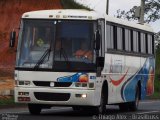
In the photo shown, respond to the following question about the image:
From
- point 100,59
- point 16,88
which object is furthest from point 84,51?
point 16,88

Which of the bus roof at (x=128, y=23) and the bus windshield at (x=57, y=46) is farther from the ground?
Result: the bus roof at (x=128, y=23)

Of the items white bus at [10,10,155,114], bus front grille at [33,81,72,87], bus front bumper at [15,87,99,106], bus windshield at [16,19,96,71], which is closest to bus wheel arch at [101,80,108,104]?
white bus at [10,10,155,114]

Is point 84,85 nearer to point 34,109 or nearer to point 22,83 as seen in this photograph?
point 22,83

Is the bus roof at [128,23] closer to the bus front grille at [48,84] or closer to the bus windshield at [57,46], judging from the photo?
the bus windshield at [57,46]

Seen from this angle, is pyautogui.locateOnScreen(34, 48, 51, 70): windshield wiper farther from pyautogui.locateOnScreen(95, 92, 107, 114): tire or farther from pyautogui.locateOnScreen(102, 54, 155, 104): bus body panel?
pyautogui.locateOnScreen(95, 92, 107, 114): tire

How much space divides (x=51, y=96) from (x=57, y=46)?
1553 mm

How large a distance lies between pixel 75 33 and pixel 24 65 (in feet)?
6.00

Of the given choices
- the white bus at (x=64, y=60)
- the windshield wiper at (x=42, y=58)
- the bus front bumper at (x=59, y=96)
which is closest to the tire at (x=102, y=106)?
the white bus at (x=64, y=60)

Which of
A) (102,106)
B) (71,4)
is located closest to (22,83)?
(102,106)

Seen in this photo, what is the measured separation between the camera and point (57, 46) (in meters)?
24.1

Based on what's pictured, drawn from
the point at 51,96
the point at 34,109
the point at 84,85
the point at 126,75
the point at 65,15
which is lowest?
the point at 34,109

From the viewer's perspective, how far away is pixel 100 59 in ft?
79.0

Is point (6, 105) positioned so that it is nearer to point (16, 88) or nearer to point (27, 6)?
point (16, 88)

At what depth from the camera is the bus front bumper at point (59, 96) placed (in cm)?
2367
